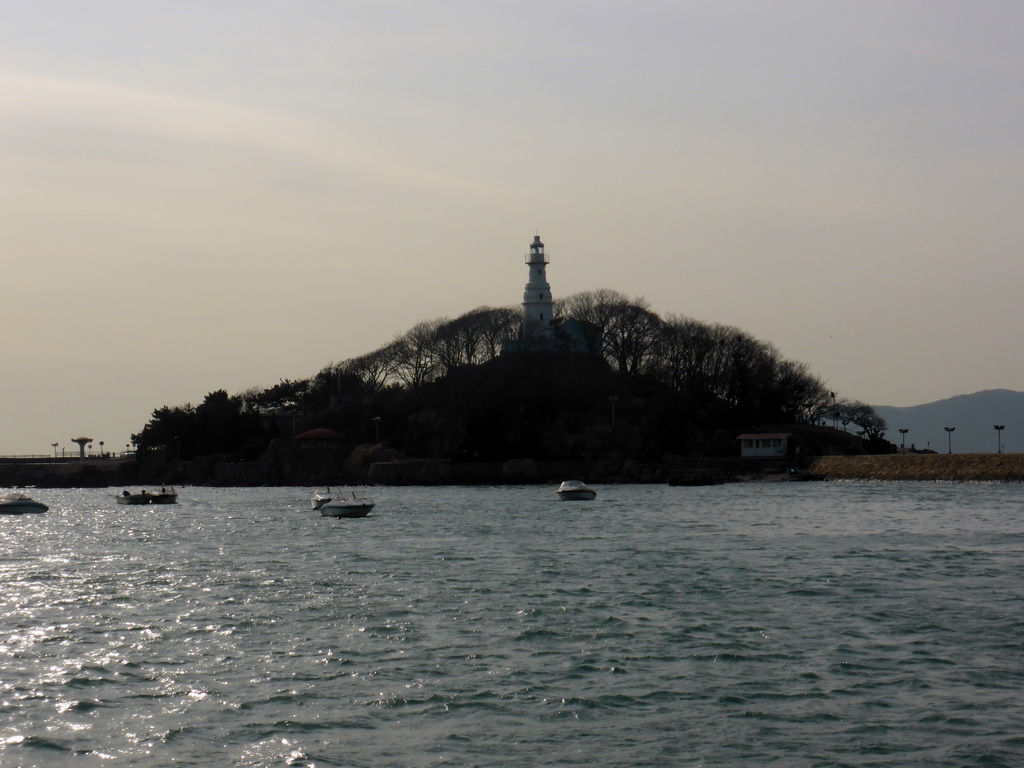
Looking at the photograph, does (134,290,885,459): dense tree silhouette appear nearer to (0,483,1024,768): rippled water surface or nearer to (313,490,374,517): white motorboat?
(313,490,374,517): white motorboat

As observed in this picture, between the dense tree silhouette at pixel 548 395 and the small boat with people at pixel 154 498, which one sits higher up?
the dense tree silhouette at pixel 548 395

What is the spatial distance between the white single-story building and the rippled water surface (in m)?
72.8

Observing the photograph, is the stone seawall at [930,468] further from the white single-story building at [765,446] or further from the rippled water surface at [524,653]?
the rippled water surface at [524,653]

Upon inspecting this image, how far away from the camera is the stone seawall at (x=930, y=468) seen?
97.6 m

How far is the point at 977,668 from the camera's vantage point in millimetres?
19578

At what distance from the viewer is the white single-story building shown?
117812 mm

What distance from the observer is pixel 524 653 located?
21.5 meters

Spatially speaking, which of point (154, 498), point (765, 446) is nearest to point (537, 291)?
point (765, 446)

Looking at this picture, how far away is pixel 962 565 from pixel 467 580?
14422mm

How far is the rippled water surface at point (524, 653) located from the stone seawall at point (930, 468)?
57215mm

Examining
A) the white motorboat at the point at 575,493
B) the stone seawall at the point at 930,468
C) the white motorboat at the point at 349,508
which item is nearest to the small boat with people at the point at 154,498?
the white motorboat at the point at 349,508

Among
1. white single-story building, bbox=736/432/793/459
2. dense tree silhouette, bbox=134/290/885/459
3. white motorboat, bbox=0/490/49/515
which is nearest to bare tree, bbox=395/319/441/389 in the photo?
dense tree silhouette, bbox=134/290/885/459

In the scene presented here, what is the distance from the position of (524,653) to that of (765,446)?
10013 centimetres

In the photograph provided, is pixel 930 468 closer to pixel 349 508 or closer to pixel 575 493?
pixel 575 493
